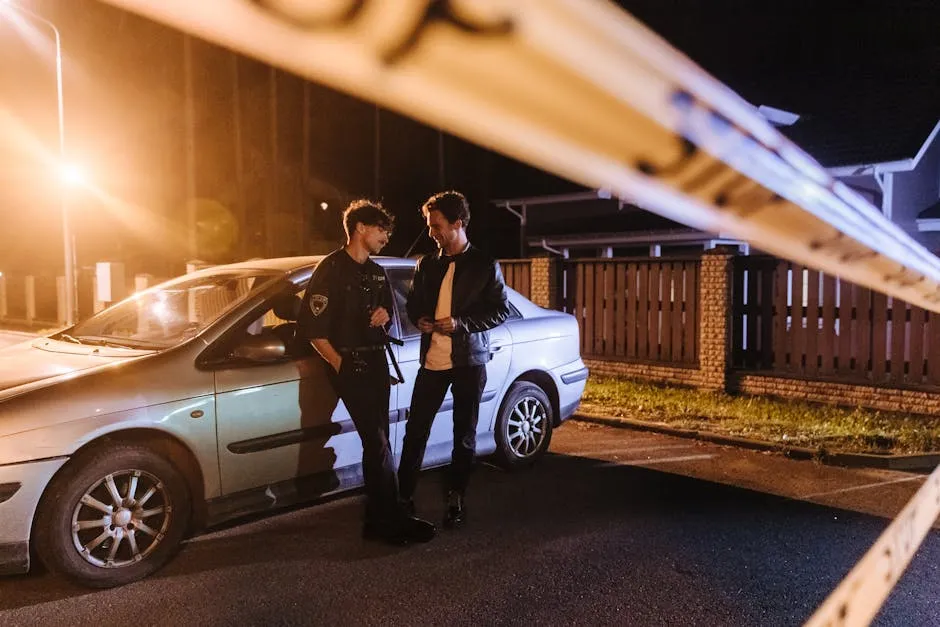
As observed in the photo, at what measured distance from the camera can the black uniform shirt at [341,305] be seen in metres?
3.91

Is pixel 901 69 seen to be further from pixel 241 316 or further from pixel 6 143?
pixel 6 143

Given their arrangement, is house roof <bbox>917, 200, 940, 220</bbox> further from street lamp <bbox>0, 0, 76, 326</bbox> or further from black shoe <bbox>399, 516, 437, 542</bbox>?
street lamp <bbox>0, 0, 76, 326</bbox>

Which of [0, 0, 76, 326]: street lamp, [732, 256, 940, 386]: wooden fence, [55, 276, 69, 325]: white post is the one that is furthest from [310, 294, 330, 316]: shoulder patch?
[55, 276, 69, 325]: white post

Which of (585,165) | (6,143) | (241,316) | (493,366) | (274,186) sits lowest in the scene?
(493,366)

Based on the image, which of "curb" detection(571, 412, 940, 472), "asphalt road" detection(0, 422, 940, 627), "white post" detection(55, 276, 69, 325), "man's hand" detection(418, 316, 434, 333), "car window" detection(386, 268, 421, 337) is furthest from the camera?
"white post" detection(55, 276, 69, 325)

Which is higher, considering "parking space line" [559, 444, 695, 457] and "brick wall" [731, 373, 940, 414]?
"brick wall" [731, 373, 940, 414]

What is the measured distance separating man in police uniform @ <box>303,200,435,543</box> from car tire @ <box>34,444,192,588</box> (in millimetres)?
928

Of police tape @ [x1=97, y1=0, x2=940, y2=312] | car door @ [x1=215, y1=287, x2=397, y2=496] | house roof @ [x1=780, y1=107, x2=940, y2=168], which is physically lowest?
car door @ [x1=215, y1=287, x2=397, y2=496]

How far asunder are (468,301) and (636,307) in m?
6.83

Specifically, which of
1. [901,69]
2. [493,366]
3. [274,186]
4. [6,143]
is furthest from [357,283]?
[6,143]

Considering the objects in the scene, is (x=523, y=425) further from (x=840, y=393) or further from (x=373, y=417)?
(x=840, y=393)

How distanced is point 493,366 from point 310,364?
1457mm

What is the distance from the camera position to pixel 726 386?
9.55m

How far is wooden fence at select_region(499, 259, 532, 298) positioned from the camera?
1207 centimetres
